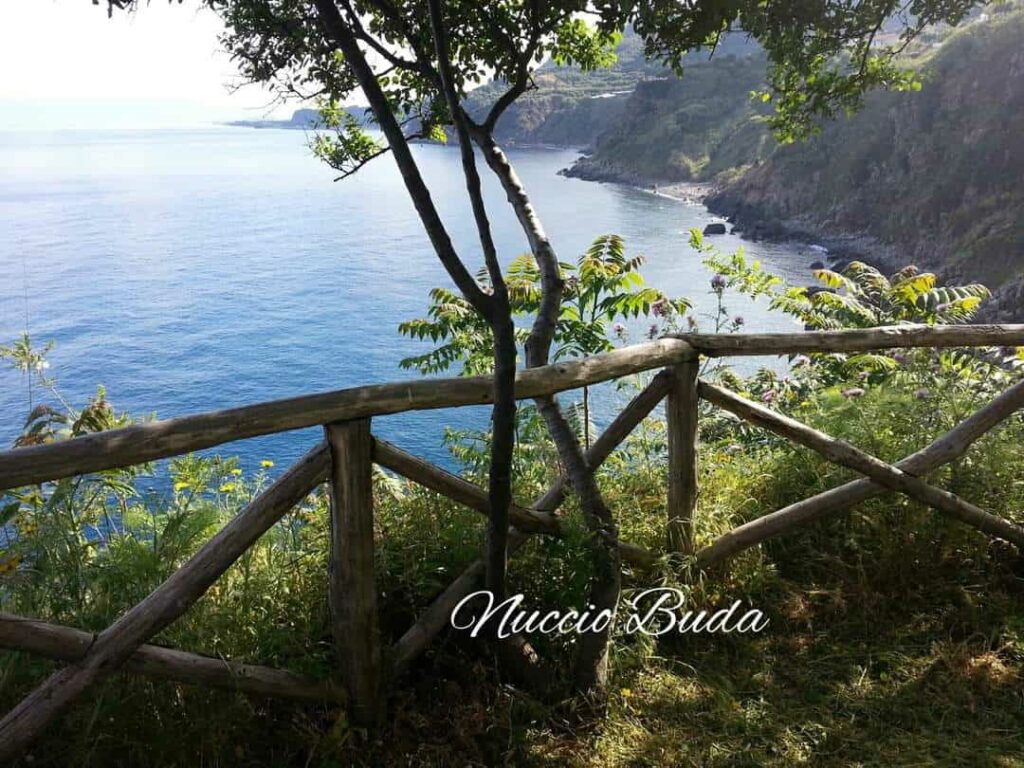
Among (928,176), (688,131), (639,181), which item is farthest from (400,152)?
(688,131)

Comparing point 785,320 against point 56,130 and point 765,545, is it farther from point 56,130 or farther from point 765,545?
point 56,130

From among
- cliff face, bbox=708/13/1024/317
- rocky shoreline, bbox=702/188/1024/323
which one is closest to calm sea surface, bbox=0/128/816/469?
rocky shoreline, bbox=702/188/1024/323

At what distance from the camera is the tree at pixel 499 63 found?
292cm

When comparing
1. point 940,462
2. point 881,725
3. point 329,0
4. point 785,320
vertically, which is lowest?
point 785,320

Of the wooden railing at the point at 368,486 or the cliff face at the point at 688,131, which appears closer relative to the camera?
the wooden railing at the point at 368,486

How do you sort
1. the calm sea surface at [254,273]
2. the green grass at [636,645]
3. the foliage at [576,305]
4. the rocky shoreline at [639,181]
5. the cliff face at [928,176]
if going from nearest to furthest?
1. the green grass at [636,645]
2. the foliage at [576,305]
3. the calm sea surface at [254,273]
4. the cliff face at [928,176]
5. the rocky shoreline at [639,181]

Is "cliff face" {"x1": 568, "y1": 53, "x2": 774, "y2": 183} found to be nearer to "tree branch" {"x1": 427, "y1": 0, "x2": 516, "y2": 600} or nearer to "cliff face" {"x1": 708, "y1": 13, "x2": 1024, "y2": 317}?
"cliff face" {"x1": 708, "y1": 13, "x2": 1024, "y2": 317}

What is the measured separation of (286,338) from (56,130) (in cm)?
17937

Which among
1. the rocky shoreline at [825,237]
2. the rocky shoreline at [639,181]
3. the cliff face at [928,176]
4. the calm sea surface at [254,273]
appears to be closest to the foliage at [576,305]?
the calm sea surface at [254,273]

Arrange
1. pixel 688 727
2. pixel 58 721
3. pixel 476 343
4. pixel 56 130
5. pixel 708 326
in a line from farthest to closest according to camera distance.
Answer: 1. pixel 56 130
2. pixel 708 326
3. pixel 476 343
4. pixel 688 727
5. pixel 58 721

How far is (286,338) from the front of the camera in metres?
29.3

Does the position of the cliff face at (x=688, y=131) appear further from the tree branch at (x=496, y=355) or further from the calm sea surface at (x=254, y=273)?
the tree branch at (x=496, y=355)

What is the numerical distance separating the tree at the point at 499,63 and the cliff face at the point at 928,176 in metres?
41.2

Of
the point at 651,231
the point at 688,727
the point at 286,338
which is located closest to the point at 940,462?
the point at 688,727
